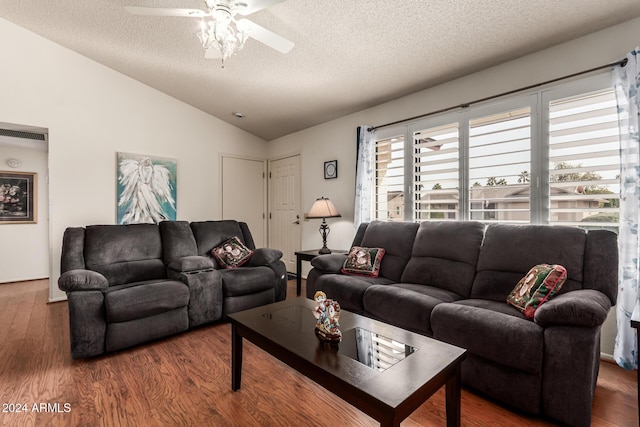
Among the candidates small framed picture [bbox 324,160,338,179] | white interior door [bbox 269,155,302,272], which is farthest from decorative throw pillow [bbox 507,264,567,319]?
white interior door [bbox 269,155,302,272]

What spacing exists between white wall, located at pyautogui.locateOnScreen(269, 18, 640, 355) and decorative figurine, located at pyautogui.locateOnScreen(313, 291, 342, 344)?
2130 millimetres

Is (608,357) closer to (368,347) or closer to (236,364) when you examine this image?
(368,347)

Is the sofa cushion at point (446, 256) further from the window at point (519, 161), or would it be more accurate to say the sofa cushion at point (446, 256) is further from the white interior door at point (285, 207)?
the white interior door at point (285, 207)

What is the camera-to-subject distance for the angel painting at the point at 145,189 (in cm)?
416

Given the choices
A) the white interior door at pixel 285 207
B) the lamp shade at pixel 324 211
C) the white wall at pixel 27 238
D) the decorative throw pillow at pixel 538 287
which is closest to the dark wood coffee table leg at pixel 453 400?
the decorative throw pillow at pixel 538 287

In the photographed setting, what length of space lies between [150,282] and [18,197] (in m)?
3.97

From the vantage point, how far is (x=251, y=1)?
1.82m

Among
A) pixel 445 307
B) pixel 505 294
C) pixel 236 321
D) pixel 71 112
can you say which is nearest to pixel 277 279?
pixel 236 321

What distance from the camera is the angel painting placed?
4.16 metres

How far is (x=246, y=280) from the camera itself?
10.4ft

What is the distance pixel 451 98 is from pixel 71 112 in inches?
175

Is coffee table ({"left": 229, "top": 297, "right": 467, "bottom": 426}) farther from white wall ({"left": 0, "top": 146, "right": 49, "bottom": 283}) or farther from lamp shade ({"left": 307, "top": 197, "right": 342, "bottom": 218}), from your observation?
white wall ({"left": 0, "top": 146, "right": 49, "bottom": 283})

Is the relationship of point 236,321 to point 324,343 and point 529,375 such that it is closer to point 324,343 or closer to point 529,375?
point 324,343

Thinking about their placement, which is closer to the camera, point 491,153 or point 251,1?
point 251,1
